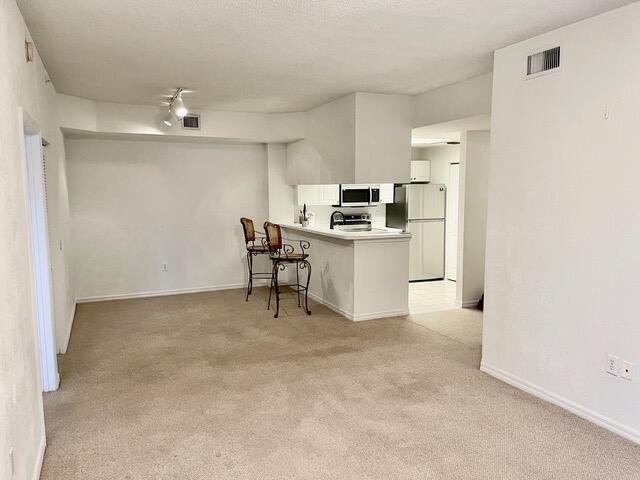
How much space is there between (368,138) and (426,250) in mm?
2965

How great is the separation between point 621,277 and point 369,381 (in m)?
1.89

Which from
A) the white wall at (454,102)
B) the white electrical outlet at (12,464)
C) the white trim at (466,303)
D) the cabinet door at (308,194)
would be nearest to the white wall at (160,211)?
the cabinet door at (308,194)

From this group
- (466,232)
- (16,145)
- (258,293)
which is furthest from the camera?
(258,293)

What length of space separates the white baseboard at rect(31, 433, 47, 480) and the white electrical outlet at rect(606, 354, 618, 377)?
3.30 metres

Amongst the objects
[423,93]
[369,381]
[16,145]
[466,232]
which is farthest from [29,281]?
[466,232]

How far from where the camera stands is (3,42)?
2205mm

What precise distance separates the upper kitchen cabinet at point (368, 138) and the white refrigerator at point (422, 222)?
1.94 meters

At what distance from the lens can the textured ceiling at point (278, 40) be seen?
108 inches

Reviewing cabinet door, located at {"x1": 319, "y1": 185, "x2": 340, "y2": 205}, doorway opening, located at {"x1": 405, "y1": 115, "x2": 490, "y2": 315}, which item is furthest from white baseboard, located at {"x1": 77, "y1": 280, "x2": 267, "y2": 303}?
doorway opening, located at {"x1": 405, "y1": 115, "x2": 490, "y2": 315}

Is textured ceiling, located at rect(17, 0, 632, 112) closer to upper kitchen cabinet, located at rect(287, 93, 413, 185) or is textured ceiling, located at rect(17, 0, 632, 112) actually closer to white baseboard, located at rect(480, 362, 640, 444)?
upper kitchen cabinet, located at rect(287, 93, 413, 185)

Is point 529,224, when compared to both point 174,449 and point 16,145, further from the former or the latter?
point 16,145

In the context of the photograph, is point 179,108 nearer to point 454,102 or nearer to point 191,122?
point 191,122

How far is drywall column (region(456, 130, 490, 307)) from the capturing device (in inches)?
231

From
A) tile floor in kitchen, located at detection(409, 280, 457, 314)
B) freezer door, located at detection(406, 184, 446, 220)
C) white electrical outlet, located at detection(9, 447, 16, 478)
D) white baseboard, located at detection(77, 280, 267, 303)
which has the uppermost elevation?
freezer door, located at detection(406, 184, 446, 220)
